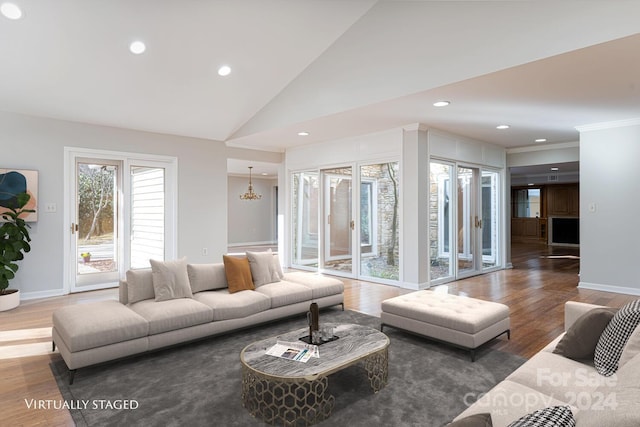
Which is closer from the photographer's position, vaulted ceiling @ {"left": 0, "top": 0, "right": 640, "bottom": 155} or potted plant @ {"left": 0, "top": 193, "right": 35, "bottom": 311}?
vaulted ceiling @ {"left": 0, "top": 0, "right": 640, "bottom": 155}

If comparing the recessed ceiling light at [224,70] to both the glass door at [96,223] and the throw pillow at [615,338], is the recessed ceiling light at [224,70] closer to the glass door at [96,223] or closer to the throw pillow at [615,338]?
the glass door at [96,223]

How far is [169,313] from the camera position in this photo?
130 inches

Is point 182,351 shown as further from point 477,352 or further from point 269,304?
point 477,352

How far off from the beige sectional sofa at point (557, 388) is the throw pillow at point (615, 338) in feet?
0.16

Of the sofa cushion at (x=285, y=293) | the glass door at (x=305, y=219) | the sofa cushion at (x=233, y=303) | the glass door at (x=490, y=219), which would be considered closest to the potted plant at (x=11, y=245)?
the sofa cushion at (x=233, y=303)

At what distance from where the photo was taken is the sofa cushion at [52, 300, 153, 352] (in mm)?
2803

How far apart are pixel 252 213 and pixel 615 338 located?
36.9ft

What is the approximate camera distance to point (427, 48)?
13.1 feet

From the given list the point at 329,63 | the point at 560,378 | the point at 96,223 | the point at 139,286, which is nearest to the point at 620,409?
the point at 560,378

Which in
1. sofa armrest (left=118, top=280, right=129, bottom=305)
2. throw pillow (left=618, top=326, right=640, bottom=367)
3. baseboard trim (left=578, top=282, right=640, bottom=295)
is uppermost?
throw pillow (left=618, top=326, right=640, bottom=367)

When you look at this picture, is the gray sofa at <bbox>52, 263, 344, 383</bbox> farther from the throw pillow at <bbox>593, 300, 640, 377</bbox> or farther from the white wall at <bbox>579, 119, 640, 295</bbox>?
the white wall at <bbox>579, 119, 640, 295</bbox>

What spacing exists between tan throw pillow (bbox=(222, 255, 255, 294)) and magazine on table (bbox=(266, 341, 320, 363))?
1.52 m

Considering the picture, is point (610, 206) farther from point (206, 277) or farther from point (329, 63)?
point (206, 277)

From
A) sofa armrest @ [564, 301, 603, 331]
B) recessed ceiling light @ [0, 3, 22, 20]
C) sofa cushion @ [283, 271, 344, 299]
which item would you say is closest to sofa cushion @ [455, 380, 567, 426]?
sofa armrest @ [564, 301, 603, 331]
